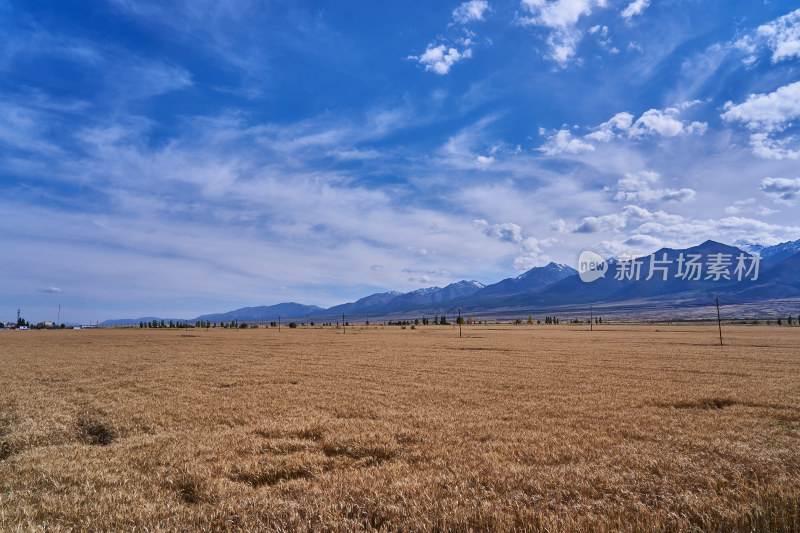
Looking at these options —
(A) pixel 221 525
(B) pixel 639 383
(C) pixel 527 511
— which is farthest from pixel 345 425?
(B) pixel 639 383

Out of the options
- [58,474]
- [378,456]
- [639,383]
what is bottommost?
[639,383]

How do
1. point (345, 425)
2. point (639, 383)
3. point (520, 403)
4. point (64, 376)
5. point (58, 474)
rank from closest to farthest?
point (58, 474) < point (345, 425) < point (520, 403) < point (639, 383) < point (64, 376)

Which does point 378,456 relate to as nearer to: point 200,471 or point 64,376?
point 200,471

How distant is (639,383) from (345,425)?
16349 millimetres

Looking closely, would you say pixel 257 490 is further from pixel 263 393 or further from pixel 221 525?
pixel 263 393

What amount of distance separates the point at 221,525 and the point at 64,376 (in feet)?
80.4

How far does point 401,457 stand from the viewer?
863 centimetres

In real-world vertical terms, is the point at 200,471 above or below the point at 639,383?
above

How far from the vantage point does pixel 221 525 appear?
17.8ft

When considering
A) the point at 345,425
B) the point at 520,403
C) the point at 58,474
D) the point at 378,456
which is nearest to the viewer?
the point at 58,474

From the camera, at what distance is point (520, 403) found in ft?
48.0

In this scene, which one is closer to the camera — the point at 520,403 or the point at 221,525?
the point at 221,525

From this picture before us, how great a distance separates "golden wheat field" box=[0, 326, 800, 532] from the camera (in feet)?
18.0

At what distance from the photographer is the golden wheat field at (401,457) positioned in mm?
5477
